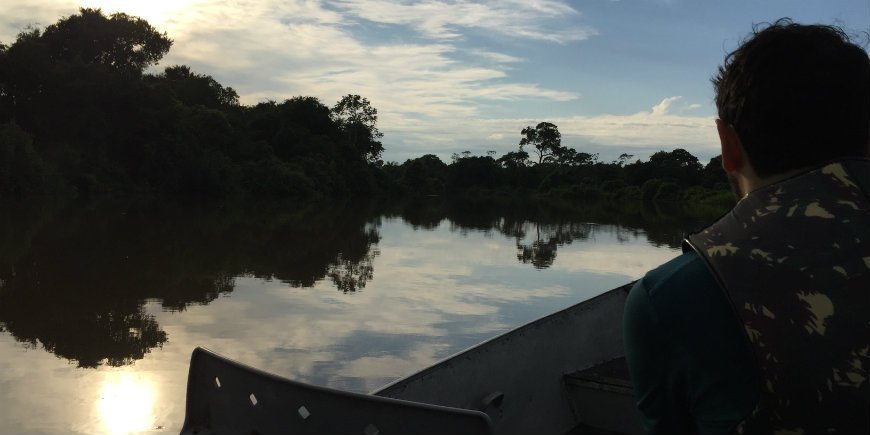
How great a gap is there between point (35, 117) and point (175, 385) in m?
32.8

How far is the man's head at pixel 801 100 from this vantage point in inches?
40.9

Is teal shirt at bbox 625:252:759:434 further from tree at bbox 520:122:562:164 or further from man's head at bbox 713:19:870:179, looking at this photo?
tree at bbox 520:122:562:164

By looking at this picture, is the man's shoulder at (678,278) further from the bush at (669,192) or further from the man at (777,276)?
→ the bush at (669,192)

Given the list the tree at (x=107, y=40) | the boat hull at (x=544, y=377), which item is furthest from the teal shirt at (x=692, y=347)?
the tree at (x=107, y=40)

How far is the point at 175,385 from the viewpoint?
438 centimetres

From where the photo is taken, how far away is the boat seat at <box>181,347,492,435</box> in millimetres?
1412

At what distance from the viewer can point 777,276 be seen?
95 centimetres

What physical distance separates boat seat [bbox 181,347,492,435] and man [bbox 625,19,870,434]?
46 centimetres

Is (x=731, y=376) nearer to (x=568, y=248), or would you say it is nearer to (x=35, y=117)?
(x=568, y=248)

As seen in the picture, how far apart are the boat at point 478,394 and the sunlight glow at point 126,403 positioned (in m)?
1.90

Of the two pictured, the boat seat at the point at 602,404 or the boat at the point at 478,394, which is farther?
the boat seat at the point at 602,404

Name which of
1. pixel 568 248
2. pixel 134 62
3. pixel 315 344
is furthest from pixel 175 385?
pixel 134 62

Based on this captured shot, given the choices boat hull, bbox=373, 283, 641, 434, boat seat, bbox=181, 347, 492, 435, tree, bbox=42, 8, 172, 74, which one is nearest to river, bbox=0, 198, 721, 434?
boat hull, bbox=373, 283, 641, 434

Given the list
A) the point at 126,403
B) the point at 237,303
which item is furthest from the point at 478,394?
the point at 237,303
